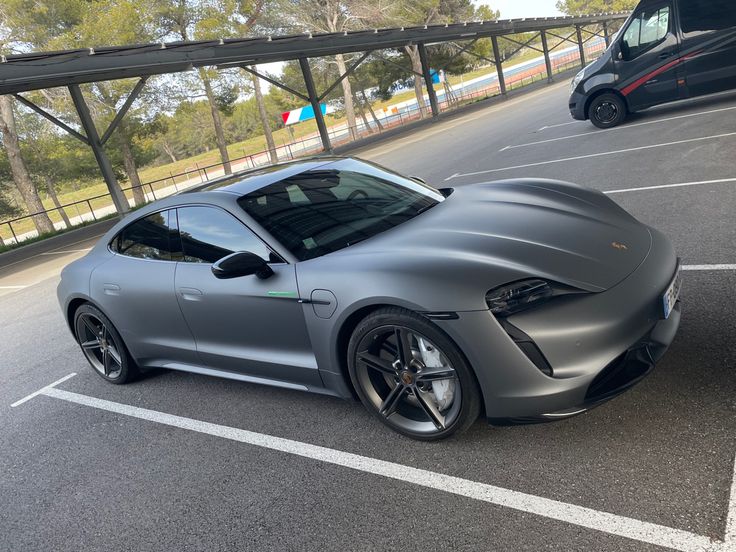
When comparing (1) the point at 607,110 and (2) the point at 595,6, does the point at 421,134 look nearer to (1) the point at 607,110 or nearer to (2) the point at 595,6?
(1) the point at 607,110

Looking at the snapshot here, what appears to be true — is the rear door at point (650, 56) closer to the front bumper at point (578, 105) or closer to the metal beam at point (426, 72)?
the front bumper at point (578, 105)

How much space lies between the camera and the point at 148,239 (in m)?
4.36

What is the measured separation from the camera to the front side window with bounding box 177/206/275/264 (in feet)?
11.7

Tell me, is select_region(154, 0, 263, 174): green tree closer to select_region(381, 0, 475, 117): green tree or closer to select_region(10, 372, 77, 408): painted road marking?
select_region(381, 0, 475, 117): green tree

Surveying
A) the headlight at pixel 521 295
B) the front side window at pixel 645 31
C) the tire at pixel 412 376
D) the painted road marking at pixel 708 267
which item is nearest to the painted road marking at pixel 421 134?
the front side window at pixel 645 31

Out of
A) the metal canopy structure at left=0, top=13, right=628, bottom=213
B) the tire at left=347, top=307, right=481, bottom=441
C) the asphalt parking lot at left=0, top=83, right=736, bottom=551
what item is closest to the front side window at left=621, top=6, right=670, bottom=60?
the asphalt parking lot at left=0, top=83, right=736, bottom=551

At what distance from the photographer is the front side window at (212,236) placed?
140 inches

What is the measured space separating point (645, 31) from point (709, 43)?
111 centimetres

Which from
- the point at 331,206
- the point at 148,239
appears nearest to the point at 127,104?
the point at 148,239

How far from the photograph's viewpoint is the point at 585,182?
8.13m

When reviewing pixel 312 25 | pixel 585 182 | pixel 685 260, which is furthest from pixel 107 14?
pixel 685 260

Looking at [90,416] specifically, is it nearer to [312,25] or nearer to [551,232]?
[551,232]

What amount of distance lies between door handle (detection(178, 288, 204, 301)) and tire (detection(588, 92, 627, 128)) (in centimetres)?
1054

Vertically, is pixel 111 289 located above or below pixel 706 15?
below
